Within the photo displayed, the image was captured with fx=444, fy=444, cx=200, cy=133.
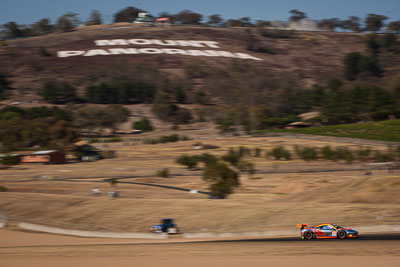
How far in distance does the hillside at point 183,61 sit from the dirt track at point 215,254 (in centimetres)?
12277

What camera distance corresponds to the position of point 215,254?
1689cm

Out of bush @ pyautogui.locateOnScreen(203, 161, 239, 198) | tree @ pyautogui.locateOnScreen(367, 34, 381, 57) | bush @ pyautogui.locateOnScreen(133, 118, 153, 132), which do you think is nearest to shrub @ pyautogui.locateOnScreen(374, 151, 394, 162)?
bush @ pyautogui.locateOnScreen(203, 161, 239, 198)

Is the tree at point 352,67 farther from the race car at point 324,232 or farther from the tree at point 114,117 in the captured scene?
the race car at point 324,232

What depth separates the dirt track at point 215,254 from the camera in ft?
49.9

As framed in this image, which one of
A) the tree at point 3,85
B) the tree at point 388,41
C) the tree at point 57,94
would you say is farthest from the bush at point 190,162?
the tree at point 388,41

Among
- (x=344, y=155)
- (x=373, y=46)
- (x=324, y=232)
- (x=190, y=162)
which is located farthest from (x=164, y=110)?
(x=373, y=46)

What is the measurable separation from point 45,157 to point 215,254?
196 ft

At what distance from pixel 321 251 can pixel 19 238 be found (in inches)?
600

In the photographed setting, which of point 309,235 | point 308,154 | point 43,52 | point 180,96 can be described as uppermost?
point 43,52

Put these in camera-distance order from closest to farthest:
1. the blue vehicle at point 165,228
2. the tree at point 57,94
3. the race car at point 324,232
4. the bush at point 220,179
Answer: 1. the race car at point 324,232
2. the blue vehicle at point 165,228
3. the bush at point 220,179
4. the tree at point 57,94

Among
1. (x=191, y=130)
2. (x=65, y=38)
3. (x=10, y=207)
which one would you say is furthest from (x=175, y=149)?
(x=65, y=38)

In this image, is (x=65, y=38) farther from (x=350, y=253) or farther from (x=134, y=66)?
(x=350, y=253)

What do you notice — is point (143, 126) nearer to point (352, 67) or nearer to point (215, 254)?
point (215, 254)

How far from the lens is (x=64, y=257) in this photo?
16797 millimetres
